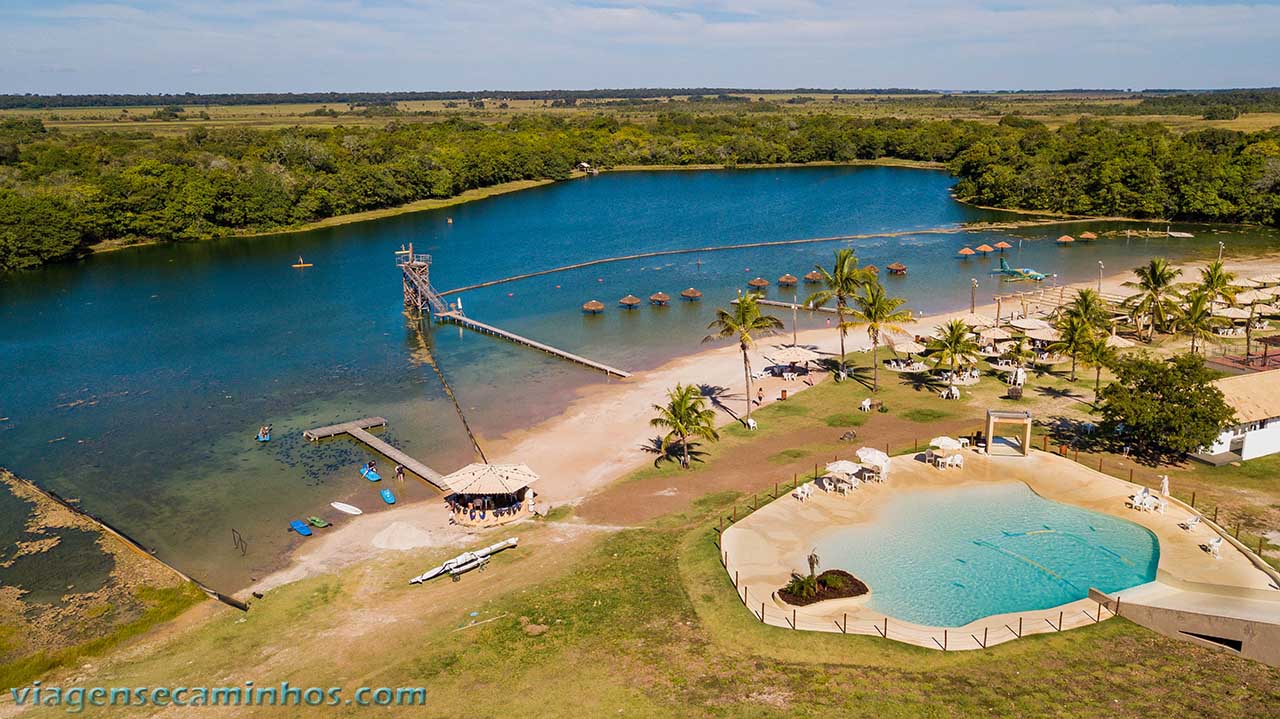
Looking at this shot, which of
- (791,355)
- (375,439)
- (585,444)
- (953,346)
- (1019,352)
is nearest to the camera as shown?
(585,444)

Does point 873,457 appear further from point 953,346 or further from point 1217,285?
point 1217,285

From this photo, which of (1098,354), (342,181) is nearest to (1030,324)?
(1098,354)

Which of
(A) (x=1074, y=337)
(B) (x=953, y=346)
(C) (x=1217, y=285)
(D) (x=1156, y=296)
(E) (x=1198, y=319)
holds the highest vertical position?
(C) (x=1217, y=285)

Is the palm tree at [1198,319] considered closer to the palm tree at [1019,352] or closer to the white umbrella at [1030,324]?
the white umbrella at [1030,324]

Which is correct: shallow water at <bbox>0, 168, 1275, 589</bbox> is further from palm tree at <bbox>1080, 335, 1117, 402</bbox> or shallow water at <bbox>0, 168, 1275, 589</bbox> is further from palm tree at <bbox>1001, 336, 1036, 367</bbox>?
palm tree at <bbox>1080, 335, 1117, 402</bbox>

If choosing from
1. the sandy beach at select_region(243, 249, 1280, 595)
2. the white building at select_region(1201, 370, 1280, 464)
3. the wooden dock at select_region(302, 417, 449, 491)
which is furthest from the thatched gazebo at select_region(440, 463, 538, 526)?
the white building at select_region(1201, 370, 1280, 464)
